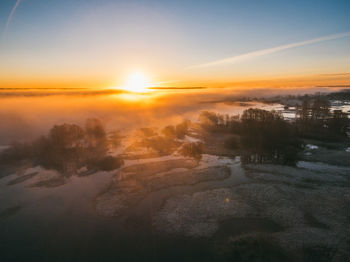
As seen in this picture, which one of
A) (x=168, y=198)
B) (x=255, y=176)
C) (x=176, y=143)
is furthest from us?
(x=176, y=143)

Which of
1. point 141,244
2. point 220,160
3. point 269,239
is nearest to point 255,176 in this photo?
point 220,160

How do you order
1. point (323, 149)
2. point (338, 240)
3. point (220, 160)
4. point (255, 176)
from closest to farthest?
point (338, 240)
point (255, 176)
point (220, 160)
point (323, 149)

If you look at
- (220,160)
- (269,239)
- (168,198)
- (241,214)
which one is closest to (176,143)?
(220,160)

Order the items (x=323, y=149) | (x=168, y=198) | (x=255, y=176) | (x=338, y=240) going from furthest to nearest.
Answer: (x=323, y=149) < (x=255, y=176) < (x=168, y=198) < (x=338, y=240)

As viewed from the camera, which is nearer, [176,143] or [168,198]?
[168,198]

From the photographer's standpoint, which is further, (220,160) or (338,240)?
(220,160)

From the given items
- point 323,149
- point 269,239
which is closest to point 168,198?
point 269,239

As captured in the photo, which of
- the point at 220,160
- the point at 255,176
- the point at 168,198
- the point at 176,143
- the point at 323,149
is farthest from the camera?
the point at 176,143

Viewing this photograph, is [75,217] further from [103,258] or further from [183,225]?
[183,225]

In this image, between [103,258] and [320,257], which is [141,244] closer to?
[103,258]
